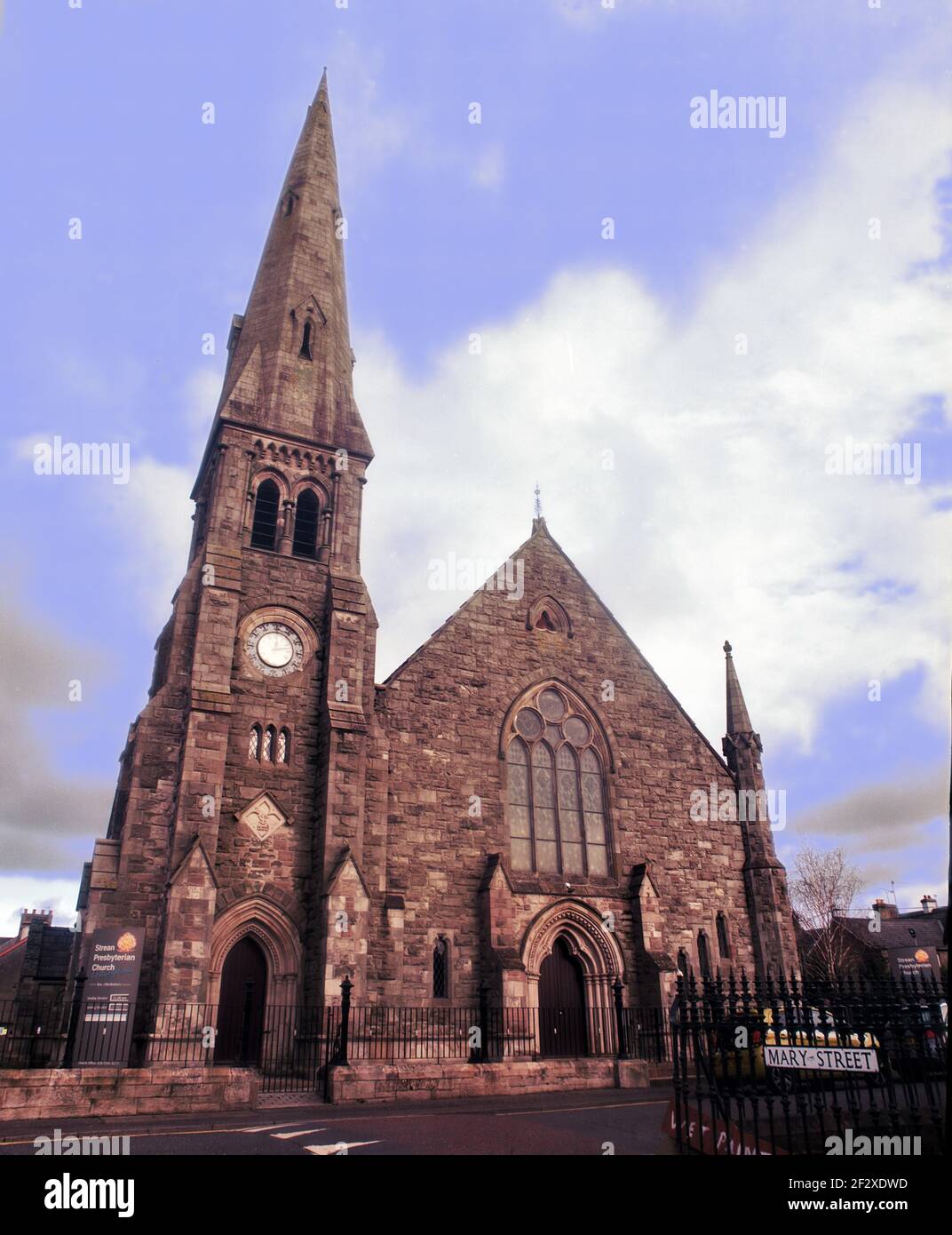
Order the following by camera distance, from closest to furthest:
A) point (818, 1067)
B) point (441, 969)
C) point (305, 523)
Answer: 1. point (818, 1067)
2. point (441, 969)
3. point (305, 523)

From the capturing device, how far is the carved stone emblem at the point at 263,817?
758 inches

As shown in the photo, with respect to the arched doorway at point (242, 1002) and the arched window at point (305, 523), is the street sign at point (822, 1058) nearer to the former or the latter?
the arched doorway at point (242, 1002)

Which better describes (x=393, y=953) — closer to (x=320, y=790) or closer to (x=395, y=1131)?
(x=320, y=790)

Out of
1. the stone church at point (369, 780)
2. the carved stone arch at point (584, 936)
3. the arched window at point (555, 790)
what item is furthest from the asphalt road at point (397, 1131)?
the arched window at point (555, 790)

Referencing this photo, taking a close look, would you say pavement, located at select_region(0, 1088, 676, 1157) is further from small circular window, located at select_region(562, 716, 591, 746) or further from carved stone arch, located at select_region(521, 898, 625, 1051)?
small circular window, located at select_region(562, 716, 591, 746)

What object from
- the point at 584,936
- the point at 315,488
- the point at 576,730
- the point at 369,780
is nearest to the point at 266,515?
the point at 315,488

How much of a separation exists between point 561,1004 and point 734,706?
1023 centimetres

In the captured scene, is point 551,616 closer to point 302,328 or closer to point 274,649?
point 274,649

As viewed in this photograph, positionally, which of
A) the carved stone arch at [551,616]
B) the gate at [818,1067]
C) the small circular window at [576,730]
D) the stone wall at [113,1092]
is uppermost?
the carved stone arch at [551,616]

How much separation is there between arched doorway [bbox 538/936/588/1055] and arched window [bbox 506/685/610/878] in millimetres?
2144

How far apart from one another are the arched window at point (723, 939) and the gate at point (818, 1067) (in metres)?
14.9

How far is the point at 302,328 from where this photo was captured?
26.8 meters

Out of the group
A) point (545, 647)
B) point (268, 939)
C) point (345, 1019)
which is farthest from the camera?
point (545, 647)

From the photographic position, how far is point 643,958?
21.5 m
